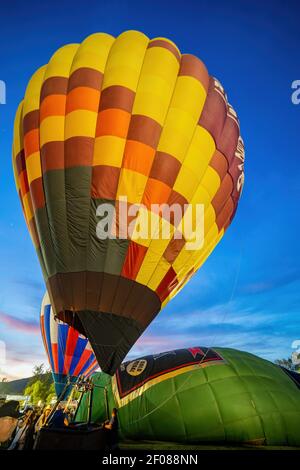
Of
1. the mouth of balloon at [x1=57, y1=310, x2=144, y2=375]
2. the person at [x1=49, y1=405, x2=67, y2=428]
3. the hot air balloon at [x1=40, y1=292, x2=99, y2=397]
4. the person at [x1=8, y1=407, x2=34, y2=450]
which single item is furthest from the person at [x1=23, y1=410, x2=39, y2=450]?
the hot air balloon at [x1=40, y1=292, x2=99, y2=397]

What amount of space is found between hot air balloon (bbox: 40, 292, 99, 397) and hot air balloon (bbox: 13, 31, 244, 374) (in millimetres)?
4887

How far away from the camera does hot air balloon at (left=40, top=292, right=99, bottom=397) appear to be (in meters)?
10.3

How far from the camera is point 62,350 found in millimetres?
11570

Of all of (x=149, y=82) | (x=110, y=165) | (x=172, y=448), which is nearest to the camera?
(x=172, y=448)

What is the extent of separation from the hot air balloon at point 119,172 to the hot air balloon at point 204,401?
98 cm

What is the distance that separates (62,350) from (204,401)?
24.9ft

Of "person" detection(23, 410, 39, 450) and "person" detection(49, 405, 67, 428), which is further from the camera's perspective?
"person" detection(23, 410, 39, 450)

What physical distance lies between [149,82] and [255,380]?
6075 millimetres

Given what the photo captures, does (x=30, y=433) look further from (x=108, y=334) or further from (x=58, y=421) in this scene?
(x=108, y=334)

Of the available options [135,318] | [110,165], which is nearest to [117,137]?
[110,165]

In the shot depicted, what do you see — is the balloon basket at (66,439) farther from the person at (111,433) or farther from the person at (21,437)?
the person at (21,437)

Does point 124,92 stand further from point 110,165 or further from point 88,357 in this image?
point 88,357

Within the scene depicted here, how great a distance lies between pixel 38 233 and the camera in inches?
245

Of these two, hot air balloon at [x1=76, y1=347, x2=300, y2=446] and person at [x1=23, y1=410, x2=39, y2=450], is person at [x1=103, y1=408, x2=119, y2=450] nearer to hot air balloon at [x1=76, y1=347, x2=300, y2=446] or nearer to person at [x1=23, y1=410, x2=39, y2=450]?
hot air balloon at [x1=76, y1=347, x2=300, y2=446]
